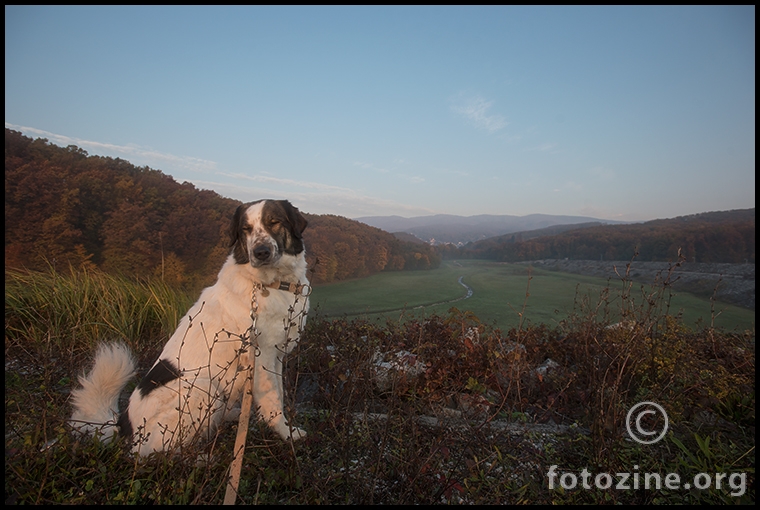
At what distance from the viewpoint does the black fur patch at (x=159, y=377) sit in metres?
2.30

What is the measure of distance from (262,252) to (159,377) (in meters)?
1.15

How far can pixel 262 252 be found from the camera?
8.96 ft

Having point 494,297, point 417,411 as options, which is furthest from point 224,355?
point 494,297

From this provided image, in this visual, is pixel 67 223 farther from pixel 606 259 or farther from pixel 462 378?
pixel 606 259

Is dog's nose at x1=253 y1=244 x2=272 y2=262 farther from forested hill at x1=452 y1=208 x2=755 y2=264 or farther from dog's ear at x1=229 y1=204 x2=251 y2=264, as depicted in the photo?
forested hill at x1=452 y1=208 x2=755 y2=264

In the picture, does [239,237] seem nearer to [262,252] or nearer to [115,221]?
[262,252]

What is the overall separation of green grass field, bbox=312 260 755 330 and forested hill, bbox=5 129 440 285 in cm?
67

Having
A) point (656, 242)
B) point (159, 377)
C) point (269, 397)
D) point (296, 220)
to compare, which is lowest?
point (269, 397)

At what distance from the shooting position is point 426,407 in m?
2.95

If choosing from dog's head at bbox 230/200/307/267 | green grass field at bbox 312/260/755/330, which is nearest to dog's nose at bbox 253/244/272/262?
dog's head at bbox 230/200/307/267

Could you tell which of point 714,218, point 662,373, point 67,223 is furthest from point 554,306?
point 67,223

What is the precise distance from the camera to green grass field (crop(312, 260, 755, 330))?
4.82 meters

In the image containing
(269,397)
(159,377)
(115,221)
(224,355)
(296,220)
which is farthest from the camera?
(115,221)

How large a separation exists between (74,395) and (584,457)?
12.4 feet
